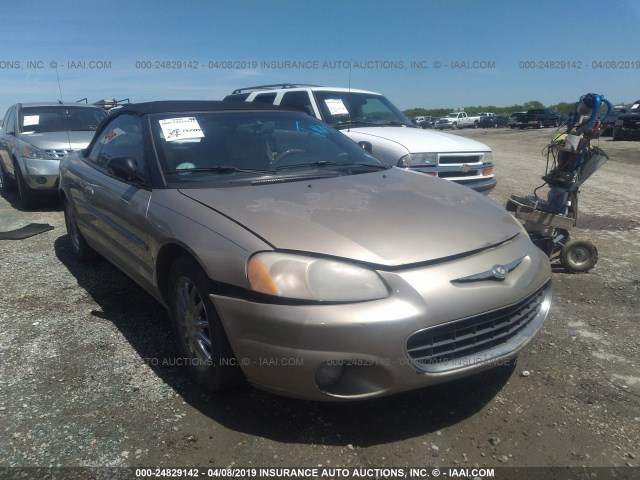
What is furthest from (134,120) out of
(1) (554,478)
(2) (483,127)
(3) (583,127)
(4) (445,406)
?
(2) (483,127)

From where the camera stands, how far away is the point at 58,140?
7.32 metres

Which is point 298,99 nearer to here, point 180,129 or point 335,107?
point 335,107

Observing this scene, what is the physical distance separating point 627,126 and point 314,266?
24.7 metres

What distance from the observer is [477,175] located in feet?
21.2

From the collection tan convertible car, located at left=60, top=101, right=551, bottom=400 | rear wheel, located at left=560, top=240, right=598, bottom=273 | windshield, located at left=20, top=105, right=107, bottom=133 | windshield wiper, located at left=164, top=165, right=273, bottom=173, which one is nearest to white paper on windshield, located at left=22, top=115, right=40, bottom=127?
windshield, located at left=20, top=105, right=107, bottom=133

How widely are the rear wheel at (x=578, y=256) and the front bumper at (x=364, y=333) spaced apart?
2457 mm

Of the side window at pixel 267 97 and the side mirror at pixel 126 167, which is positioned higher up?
the side window at pixel 267 97

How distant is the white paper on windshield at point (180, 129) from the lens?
3.34 metres

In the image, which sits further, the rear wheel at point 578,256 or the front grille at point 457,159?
the front grille at point 457,159

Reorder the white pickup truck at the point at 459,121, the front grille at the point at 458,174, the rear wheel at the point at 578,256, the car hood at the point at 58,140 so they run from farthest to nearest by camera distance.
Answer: the white pickup truck at the point at 459,121
the car hood at the point at 58,140
the front grille at the point at 458,174
the rear wheel at the point at 578,256

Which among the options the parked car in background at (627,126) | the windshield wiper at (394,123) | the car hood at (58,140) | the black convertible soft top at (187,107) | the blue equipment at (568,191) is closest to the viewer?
the black convertible soft top at (187,107)

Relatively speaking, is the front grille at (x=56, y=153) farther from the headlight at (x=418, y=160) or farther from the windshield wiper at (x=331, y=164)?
the windshield wiper at (x=331, y=164)

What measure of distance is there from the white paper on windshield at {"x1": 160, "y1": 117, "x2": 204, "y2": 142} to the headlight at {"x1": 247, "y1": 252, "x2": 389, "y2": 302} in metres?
1.46

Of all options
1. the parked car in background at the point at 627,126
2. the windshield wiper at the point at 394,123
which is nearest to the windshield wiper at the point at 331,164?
the windshield wiper at the point at 394,123
